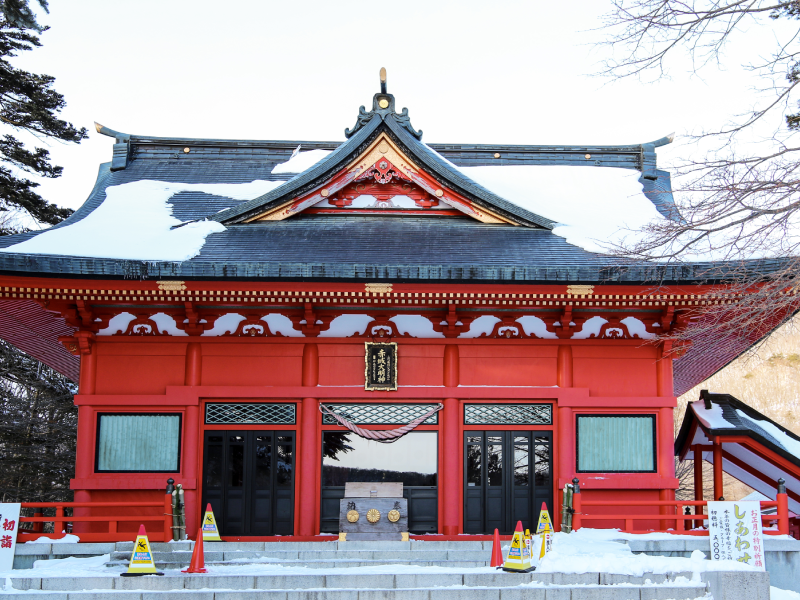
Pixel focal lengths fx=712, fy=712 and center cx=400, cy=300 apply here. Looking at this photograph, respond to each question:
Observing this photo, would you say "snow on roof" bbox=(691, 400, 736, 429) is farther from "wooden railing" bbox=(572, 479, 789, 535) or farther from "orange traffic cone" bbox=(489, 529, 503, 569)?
"orange traffic cone" bbox=(489, 529, 503, 569)

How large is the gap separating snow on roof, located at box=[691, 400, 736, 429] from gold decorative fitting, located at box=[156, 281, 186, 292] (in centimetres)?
908

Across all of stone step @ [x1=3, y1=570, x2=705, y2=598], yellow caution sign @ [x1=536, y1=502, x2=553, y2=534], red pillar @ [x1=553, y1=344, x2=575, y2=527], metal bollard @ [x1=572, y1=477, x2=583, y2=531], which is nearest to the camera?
stone step @ [x1=3, y1=570, x2=705, y2=598]

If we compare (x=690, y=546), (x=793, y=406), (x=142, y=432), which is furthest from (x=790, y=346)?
(x=142, y=432)

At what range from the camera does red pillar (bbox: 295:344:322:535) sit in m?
11.3

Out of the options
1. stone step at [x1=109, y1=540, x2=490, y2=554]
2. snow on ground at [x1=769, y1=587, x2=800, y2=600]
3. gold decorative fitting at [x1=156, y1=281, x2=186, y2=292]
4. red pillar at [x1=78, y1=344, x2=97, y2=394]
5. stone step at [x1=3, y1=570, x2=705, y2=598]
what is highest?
gold decorative fitting at [x1=156, y1=281, x2=186, y2=292]

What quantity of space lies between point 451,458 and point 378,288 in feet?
10.2

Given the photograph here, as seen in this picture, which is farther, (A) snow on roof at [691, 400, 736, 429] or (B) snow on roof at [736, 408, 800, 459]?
(B) snow on roof at [736, 408, 800, 459]

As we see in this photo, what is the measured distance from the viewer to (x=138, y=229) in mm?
12188

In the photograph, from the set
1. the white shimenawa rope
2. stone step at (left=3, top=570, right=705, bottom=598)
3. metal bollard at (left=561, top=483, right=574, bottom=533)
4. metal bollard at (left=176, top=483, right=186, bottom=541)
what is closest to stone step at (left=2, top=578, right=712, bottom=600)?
stone step at (left=3, top=570, right=705, bottom=598)

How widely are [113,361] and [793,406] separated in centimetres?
5608

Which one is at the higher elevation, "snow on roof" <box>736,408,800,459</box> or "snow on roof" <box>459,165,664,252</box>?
"snow on roof" <box>459,165,664,252</box>

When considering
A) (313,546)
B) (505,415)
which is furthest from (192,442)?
(505,415)

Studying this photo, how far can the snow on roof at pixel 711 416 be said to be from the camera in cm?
1238

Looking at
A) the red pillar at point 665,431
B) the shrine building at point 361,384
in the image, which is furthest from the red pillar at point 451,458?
the red pillar at point 665,431
